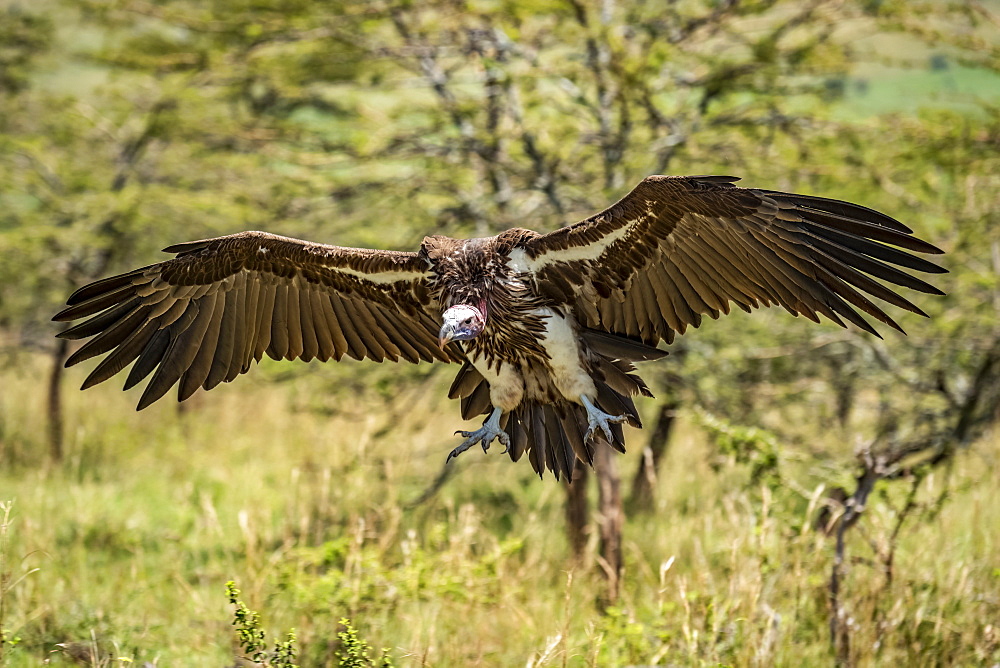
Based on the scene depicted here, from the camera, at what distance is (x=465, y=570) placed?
486 cm

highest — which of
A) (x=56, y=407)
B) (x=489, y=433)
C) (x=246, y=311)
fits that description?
(x=246, y=311)

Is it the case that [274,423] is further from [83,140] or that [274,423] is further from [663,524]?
A: [663,524]

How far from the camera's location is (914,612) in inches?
182

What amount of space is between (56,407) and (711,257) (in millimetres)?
7492

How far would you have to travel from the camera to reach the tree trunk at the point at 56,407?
8.85m

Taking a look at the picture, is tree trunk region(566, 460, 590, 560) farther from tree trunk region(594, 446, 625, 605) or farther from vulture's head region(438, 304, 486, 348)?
vulture's head region(438, 304, 486, 348)

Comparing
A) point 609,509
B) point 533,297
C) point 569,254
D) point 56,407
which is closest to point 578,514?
point 609,509

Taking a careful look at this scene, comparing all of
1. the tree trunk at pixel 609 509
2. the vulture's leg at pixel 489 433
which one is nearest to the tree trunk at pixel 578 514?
the tree trunk at pixel 609 509

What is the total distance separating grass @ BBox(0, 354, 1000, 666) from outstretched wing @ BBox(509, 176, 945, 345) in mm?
1049

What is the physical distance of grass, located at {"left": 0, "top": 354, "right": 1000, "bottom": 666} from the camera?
174 inches

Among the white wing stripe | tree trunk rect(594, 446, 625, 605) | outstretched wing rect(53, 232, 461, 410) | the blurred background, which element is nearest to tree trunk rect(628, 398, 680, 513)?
the blurred background

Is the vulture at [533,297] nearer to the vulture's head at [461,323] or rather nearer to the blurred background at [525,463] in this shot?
the vulture's head at [461,323]

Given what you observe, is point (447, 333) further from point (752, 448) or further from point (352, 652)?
point (752, 448)

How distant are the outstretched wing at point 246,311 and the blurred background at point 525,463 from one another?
2.95 feet
